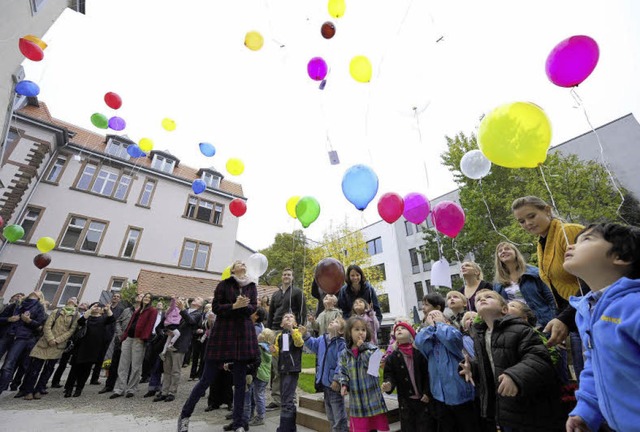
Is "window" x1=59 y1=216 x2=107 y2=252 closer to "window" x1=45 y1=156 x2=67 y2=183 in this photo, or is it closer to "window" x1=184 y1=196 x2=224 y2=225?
"window" x1=45 y1=156 x2=67 y2=183

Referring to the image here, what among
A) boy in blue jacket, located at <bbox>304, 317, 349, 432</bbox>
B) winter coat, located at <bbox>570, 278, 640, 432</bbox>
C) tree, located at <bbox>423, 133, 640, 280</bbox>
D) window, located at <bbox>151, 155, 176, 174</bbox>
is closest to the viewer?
winter coat, located at <bbox>570, 278, 640, 432</bbox>

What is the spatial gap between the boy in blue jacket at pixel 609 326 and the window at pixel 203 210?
2053 centimetres

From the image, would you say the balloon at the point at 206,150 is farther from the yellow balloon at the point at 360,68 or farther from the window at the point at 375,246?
the window at the point at 375,246

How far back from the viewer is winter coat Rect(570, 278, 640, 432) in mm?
1128

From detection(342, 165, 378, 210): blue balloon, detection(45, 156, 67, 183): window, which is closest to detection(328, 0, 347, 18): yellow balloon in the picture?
detection(342, 165, 378, 210): blue balloon

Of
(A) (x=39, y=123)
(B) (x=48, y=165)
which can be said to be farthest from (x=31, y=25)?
(B) (x=48, y=165)

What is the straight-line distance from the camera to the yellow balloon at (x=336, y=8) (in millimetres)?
4750

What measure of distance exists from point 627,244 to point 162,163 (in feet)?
74.9

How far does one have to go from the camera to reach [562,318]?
186cm

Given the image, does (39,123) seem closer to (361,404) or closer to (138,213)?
(138,213)

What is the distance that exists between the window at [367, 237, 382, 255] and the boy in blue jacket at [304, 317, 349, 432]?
24.6 meters

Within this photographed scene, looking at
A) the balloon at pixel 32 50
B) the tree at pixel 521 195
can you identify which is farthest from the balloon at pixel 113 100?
the tree at pixel 521 195

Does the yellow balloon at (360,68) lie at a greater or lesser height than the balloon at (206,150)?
lesser

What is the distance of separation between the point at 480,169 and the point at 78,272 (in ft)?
61.4
